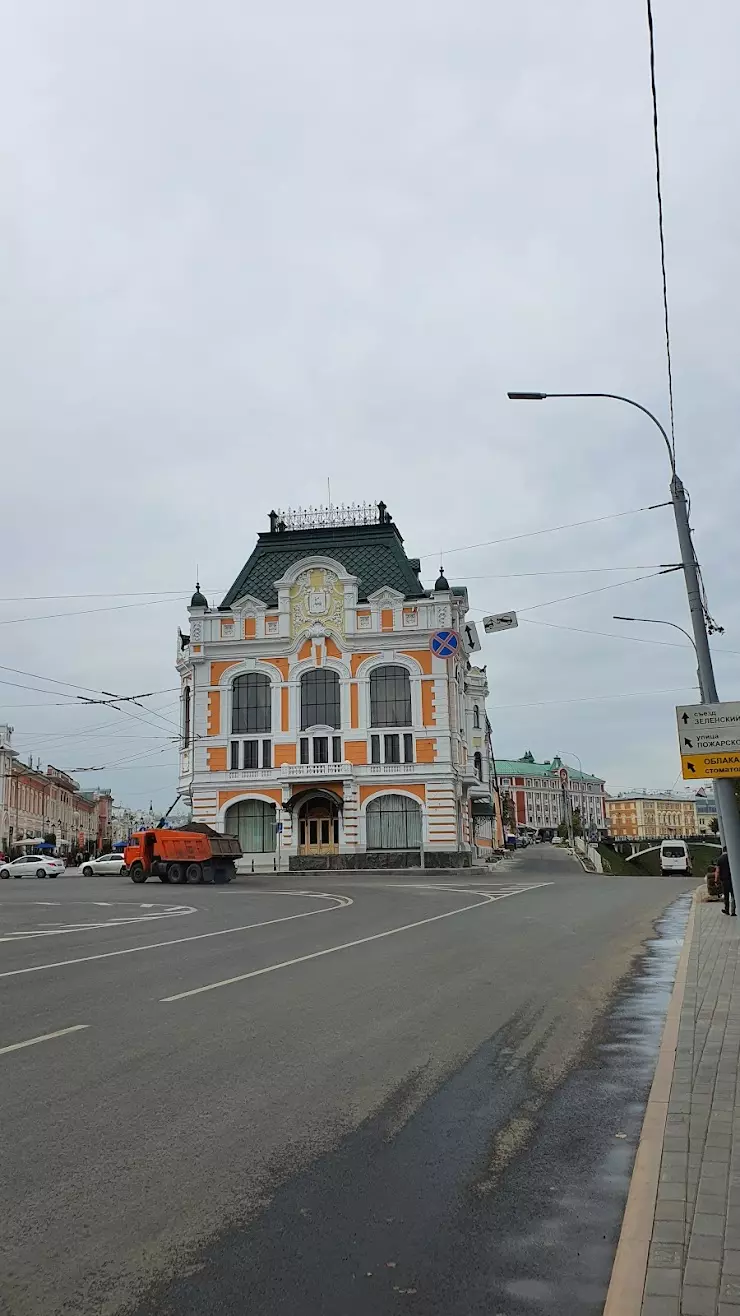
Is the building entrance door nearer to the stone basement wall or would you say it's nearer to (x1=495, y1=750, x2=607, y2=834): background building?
the stone basement wall

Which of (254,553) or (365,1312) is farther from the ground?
(254,553)

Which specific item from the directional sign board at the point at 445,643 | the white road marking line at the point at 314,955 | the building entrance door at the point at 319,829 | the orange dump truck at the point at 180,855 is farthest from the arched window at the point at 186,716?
the white road marking line at the point at 314,955

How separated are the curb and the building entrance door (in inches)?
1862

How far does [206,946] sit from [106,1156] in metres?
10.6

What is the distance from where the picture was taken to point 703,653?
41.8ft

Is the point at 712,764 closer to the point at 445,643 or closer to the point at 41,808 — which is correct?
the point at 445,643

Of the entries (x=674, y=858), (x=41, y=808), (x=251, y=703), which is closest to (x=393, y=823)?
(x=251, y=703)

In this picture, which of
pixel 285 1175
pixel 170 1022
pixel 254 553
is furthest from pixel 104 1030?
pixel 254 553

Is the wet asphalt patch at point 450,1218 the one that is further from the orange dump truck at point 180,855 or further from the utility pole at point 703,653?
the orange dump truck at point 180,855

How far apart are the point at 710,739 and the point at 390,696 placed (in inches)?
1711

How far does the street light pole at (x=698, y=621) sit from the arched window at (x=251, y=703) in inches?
1674

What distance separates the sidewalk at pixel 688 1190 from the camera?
3.72 metres

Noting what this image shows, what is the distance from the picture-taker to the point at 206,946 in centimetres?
1589

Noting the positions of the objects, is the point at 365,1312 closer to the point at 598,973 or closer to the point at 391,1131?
the point at 391,1131
